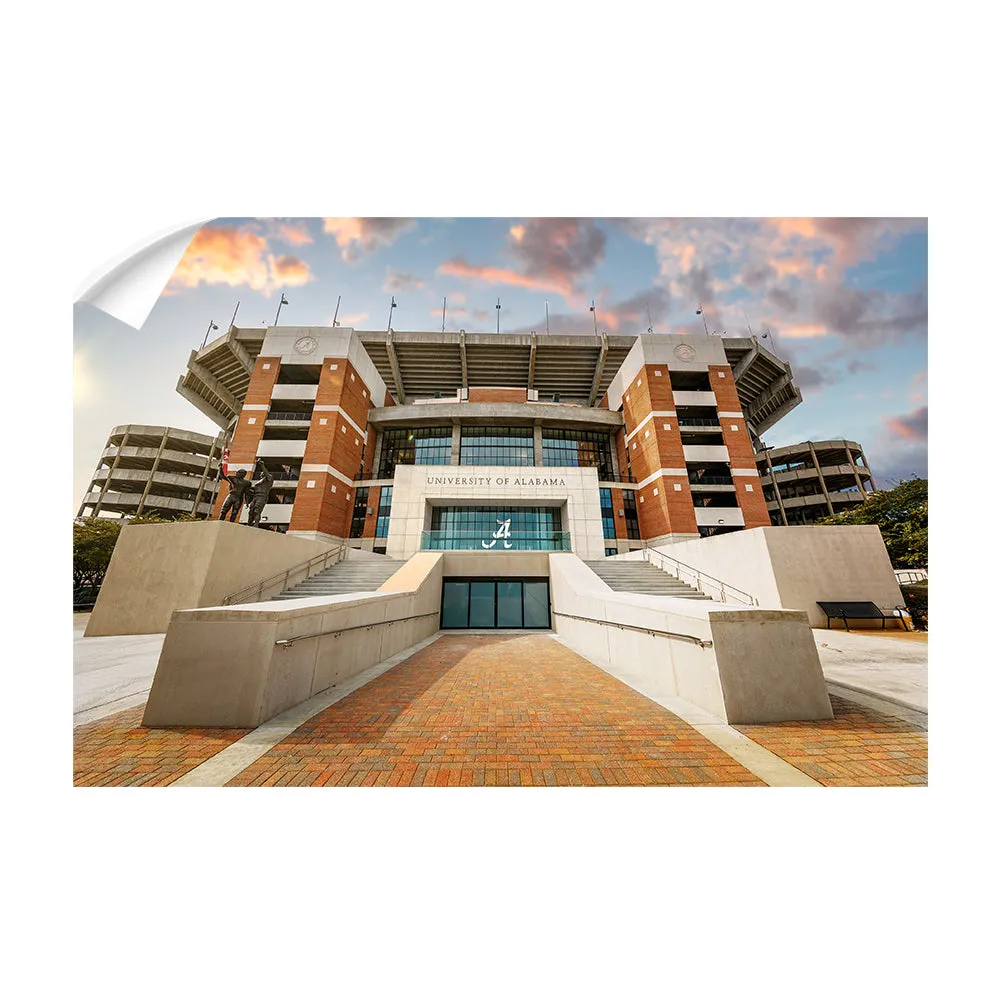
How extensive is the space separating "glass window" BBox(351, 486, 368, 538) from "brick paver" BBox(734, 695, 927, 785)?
3008cm

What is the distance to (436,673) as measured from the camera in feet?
23.1

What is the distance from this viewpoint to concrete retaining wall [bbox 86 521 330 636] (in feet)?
33.1

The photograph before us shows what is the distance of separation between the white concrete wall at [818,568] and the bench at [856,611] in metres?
0.16

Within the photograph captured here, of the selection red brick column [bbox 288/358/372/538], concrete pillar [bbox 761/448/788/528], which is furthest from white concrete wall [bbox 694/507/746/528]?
red brick column [bbox 288/358/372/538]

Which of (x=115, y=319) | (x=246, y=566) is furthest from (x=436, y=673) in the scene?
(x=246, y=566)

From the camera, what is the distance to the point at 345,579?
1446 cm

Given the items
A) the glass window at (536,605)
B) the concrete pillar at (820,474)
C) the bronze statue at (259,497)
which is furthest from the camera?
the concrete pillar at (820,474)

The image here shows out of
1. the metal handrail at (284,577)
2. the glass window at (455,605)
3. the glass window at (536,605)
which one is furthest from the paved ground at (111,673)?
the glass window at (536,605)

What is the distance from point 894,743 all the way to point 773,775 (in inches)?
66.7

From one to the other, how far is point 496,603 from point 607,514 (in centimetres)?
1874

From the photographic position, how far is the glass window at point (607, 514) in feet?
103

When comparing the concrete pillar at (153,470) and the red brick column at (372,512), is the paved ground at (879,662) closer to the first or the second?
the red brick column at (372,512)

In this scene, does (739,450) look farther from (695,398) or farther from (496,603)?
(496,603)

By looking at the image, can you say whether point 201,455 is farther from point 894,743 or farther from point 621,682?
point 894,743
